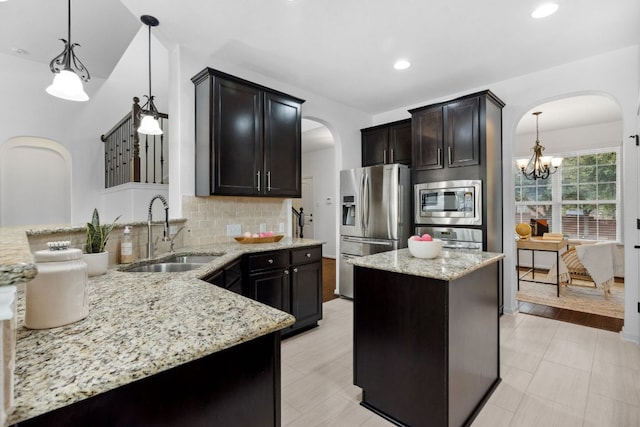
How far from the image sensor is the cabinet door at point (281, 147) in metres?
3.16

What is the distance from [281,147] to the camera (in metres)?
3.29

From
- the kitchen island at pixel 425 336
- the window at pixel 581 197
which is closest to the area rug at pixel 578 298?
the window at pixel 581 197

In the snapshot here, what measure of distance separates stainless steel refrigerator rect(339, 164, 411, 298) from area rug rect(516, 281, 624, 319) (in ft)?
6.69

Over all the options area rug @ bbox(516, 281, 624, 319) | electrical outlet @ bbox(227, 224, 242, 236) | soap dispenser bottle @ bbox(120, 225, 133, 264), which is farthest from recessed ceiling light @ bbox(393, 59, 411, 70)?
area rug @ bbox(516, 281, 624, 319)

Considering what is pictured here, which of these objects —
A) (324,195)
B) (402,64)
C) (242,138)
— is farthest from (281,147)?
(324,195)

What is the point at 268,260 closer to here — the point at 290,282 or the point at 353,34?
the point at 290,282

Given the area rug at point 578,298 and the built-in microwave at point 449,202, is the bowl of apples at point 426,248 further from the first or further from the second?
the area rug at point 578,298

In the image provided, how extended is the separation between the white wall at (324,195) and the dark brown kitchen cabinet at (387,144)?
281 centimetres

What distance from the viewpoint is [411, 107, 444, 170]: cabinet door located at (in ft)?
12.2

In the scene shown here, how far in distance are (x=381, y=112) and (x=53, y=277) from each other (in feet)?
15.6

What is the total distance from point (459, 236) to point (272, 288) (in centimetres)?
220

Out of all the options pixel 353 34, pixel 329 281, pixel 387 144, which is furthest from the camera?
pixel 329 281

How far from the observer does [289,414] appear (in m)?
1.90

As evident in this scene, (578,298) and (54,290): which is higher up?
(54,290)
